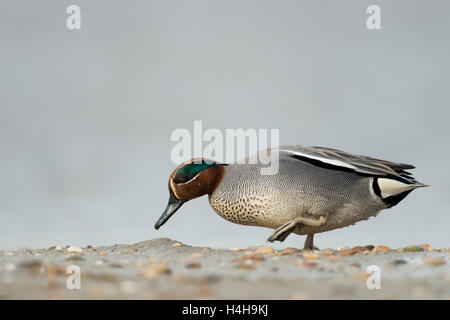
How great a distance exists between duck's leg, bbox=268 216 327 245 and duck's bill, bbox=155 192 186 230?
896 mm

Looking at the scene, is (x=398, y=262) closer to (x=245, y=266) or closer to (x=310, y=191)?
(x=245, y=266)

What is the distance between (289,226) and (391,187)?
811 mm

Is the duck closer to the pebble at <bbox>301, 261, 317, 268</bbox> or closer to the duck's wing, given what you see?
the duck's wing

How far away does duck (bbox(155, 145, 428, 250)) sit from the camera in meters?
3.92

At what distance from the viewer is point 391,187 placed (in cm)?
404

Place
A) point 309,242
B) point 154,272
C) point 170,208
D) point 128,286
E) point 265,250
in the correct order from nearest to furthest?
1. point 128,286
2. point 154,272
3. point 265,250
4. point 309,242
5. point 170,208

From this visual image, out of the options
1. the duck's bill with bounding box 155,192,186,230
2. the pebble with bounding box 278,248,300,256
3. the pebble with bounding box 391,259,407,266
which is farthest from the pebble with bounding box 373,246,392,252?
the duck's bill with bounding box 155,192,186,230

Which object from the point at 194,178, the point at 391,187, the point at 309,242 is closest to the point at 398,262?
the point at 391,187

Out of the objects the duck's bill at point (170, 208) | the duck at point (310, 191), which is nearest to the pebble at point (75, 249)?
the duck's bill at point (170, 208)

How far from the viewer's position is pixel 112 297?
227 centimetres

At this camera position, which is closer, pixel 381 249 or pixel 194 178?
pixel 381 249

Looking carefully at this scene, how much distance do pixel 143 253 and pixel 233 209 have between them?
2.40 feet

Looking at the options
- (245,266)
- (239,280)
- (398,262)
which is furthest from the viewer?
(398,262)
